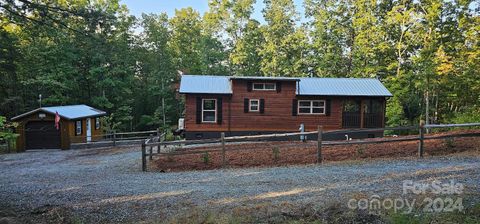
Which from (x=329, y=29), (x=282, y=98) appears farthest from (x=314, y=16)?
(x=282, y=98)

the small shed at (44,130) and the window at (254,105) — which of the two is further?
the window at (254,105)

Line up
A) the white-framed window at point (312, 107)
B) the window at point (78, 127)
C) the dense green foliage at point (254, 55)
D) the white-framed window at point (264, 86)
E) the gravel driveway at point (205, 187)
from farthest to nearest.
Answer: the dense green foliage at point (254, 55) < the window at point (78, 127) < the white-framed window at point (312, 107) < the white-framed window at point (264, 86) < the gravel driveway at point (205, 187)

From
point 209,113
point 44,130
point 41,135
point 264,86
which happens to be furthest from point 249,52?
point 41,135

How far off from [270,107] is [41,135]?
560 inches

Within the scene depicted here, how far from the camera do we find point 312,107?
19359 mm

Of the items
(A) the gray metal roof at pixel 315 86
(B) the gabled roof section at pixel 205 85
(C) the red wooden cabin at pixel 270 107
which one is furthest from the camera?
(C) the red wooden cabin at pixel 270 107

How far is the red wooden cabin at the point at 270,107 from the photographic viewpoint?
1881 cm

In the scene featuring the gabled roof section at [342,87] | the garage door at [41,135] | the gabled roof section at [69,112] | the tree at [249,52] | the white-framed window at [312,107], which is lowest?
the garage door at [41,135]

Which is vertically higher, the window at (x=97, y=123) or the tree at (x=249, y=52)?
the tree at (x=249, y=52)

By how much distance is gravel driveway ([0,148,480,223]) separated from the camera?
5719 mm

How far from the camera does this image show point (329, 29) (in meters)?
30.3

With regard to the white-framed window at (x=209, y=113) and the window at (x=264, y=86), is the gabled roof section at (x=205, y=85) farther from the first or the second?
the window at (x=264, y=86)

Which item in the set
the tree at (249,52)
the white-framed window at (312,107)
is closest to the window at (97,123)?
the tree at (249,52)

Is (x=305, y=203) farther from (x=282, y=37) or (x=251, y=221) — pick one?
(x=282, y=37)
